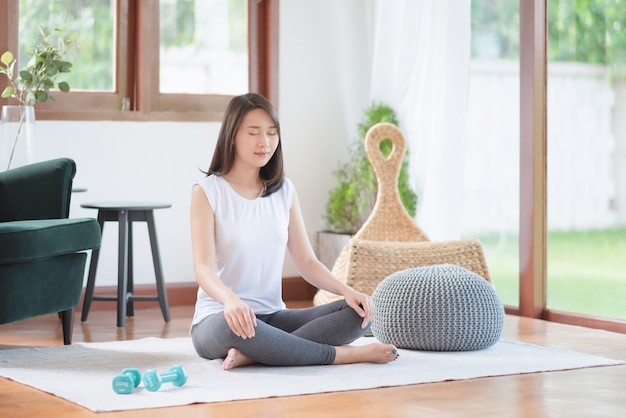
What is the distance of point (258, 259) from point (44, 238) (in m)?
0.71

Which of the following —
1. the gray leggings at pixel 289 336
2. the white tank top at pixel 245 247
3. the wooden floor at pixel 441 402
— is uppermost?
the white tank top at pixel 245 247

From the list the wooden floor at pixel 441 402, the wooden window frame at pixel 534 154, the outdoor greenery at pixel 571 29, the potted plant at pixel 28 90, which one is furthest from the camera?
the wooden window frame at pixel 534 154

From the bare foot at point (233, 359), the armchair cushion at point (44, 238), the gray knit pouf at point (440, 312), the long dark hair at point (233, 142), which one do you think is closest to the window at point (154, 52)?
the armchair cushion at point (44, 238)

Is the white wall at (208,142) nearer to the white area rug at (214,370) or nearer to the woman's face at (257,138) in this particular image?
the white area rug at (214,370)

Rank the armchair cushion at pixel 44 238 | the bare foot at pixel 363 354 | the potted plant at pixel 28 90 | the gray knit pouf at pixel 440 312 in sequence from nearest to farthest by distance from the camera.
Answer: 1. the bare foot at pixel 363 354
2. the armchair cushion at pixel 44 238
3. the gray knit pouf at pixel 440 312
4. the potted plant at pixel 28 90

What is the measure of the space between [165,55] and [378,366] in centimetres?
243

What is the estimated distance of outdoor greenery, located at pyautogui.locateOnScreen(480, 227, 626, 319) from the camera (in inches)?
169

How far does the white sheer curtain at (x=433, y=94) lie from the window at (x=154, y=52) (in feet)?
2.19

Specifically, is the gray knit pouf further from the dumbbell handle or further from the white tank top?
the dumbbell handle

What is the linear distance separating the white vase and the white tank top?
1276mm

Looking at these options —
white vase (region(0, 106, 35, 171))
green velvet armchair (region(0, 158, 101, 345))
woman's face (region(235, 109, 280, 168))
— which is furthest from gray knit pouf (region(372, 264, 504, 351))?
white vase (region(0, 106, 35, 171))

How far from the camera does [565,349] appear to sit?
3.67m

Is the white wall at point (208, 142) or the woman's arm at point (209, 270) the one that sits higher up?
the white wall at point (208, 142)

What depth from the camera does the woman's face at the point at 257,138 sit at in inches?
131
